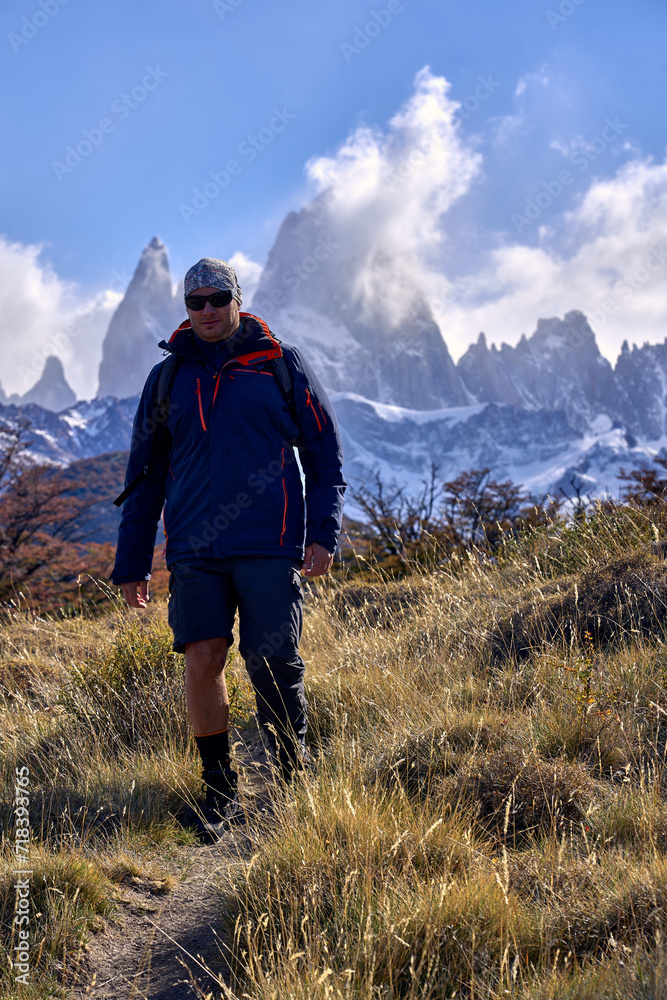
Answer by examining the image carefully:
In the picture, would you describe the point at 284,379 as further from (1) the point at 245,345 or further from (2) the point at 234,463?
(2) the point at 234,463

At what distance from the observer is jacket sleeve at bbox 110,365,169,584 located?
9.46ft

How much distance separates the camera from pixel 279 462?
2711 millimetres

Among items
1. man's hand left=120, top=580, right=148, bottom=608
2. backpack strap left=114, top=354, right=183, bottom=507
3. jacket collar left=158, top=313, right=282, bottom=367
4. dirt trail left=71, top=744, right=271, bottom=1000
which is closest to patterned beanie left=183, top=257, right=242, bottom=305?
jacket collar left=158, top=313, right=282, bottom=367

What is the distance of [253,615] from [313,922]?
3.88 feet

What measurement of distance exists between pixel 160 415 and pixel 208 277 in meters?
0.66

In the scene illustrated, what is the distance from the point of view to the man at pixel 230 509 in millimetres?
2643

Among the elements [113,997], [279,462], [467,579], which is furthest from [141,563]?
[467,579]

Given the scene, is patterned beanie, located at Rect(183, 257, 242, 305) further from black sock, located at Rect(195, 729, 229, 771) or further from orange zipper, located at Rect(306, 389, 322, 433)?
black sock, located at Rect(195, 729, 229, 771)

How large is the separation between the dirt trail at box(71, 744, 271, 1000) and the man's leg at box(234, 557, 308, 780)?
1.46 feet

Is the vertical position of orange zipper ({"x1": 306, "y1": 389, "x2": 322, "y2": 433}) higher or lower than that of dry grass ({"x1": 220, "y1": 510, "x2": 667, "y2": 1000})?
higher

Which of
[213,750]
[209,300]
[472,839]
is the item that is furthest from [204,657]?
[209,300]

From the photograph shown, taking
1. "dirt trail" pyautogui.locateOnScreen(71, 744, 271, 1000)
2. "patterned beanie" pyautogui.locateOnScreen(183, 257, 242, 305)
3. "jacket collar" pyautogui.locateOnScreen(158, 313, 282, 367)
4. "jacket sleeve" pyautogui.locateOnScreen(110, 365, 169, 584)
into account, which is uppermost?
"patterned beanie" pyautogui.locateOnScreen(183, 257, 242, 305)

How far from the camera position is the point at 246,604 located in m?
2.66

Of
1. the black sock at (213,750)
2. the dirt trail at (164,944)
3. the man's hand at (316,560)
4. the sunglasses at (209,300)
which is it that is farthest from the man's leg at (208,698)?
the sunglasses at (209,300)
